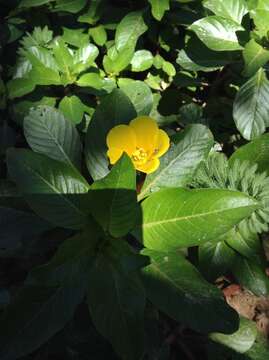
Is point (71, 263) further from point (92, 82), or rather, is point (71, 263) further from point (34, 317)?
point (92, 82)

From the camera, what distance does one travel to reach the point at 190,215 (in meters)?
1.52

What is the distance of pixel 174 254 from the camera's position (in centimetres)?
173

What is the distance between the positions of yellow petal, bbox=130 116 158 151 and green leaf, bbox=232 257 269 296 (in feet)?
2.29

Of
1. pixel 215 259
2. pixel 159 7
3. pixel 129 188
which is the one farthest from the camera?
pixel 159 7

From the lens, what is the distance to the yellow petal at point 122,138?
1.66m

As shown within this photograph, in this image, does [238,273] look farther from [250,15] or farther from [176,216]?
[250,15]

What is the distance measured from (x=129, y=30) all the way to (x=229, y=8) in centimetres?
56

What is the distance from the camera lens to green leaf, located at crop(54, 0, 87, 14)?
8.30 feet

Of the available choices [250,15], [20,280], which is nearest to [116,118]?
[250,15]

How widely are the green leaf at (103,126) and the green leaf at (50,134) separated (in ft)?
0.25

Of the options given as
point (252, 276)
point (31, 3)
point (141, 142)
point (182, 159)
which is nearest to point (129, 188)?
point (141, 142)

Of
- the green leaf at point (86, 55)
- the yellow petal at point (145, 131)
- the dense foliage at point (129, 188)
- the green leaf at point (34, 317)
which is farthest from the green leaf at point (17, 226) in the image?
the green leaf at point (86, 55)

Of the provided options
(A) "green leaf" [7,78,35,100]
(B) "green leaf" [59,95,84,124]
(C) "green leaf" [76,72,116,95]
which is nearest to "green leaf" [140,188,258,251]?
(B) "green leaf" [59,95,84,124]

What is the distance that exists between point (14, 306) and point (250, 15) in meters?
1.67
